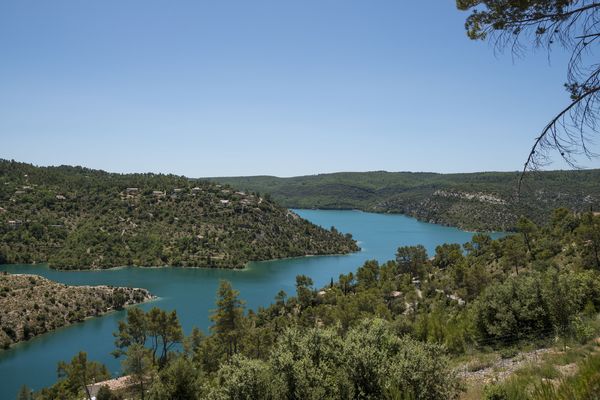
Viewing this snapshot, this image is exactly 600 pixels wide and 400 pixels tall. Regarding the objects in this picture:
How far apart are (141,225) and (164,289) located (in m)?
47.3

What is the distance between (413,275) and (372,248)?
2915 inches

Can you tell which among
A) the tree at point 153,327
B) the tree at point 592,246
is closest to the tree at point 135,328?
the tree at point 153,327

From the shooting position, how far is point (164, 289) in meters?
93.1

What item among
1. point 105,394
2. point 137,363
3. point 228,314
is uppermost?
point 228,314

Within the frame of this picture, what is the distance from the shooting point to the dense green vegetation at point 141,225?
116875 mm

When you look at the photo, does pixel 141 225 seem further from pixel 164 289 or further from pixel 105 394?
pixel 105 394

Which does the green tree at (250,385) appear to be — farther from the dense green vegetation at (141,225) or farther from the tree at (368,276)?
the dense green vegetation at (141,225)

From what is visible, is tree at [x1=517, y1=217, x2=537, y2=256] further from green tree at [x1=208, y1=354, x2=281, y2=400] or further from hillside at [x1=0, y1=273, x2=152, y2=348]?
hillside at [x1=0, y1=273, x2=152, y2=348]

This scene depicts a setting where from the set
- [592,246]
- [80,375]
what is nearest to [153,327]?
[80,375]

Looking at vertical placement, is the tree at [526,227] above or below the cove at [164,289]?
above

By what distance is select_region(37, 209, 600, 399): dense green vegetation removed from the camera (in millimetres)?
13875

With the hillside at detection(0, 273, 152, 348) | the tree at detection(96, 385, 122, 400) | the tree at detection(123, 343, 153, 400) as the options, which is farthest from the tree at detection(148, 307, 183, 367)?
the hillside at detection(0, 273, 152, 348)

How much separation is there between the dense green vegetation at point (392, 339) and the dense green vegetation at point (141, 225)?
2604 inches

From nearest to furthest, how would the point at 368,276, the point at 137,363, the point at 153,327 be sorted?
the point at 137,363 → the point at 153,327 → the point at 368,276
